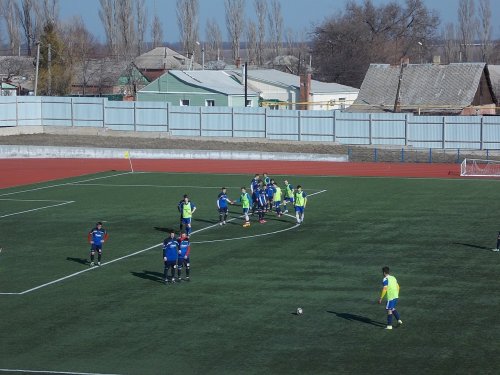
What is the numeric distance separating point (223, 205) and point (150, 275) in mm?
9427

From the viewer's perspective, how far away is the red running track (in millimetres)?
58656

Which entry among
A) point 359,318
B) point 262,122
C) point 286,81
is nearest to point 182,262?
point 359,318

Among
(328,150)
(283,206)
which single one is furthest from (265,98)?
(283,206)

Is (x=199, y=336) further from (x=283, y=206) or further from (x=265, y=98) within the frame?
(x=265, y=98)

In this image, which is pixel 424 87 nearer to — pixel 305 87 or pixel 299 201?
pixel 305 87

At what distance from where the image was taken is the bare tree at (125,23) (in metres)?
148

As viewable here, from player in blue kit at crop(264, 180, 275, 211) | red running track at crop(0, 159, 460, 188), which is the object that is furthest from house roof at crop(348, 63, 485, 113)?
player in blue kit at crop(264, 180, 275, 211)

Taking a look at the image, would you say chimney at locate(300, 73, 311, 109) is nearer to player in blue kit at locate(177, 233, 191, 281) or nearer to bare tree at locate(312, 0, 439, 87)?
bare tree at locate(312, 0, 439, 87)

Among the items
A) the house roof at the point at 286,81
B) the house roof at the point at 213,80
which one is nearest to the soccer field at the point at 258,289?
the house roof at the point at 213,80

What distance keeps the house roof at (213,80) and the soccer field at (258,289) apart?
4085 cm

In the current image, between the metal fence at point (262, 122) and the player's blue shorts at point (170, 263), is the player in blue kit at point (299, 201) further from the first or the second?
the metal fence at point (262, 122)

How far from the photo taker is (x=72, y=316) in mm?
26625

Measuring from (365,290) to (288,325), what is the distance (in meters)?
4.47

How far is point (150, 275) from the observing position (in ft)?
104
